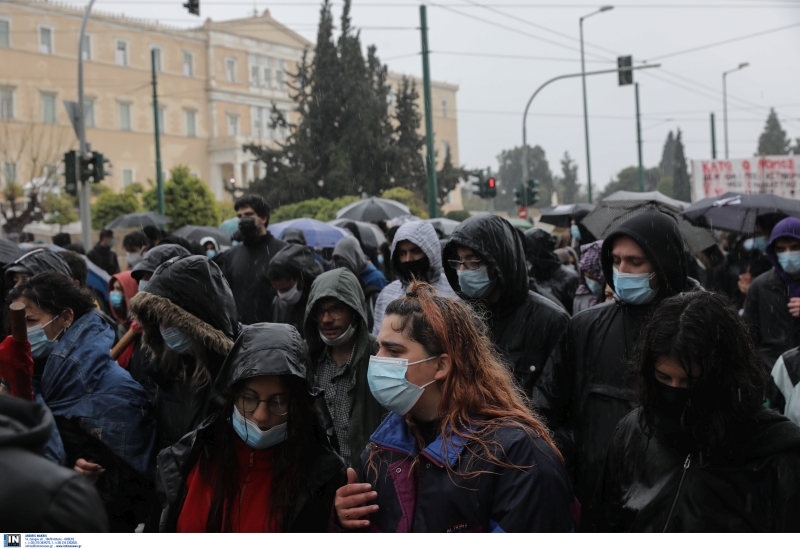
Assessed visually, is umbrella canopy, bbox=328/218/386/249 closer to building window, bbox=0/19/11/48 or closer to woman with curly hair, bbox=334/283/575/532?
building window, bbox=0/19/11/48

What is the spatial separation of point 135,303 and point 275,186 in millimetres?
33835

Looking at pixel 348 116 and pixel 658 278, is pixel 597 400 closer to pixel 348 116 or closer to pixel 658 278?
pixel 658 278

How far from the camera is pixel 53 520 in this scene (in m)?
1.31

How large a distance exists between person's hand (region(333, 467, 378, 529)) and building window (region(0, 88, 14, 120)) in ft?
86.9

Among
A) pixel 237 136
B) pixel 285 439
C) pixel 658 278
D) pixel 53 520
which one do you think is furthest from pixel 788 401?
pixel 237 136

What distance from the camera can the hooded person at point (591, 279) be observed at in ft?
18.7

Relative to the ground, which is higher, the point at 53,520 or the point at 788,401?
the point at 53,520

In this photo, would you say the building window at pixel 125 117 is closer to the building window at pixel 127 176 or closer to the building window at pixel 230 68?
the building window at pixel 127 176

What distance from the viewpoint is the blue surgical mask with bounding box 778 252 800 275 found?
5168 mm

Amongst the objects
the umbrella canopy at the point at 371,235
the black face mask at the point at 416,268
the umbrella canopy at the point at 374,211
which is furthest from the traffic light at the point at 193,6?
the umbrella canopy at the point at 374,211

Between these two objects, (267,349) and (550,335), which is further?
(550,335)

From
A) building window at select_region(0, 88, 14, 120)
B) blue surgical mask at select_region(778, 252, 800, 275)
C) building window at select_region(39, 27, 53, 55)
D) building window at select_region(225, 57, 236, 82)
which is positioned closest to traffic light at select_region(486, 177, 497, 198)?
building window at select_region(225, 57, 236, 82)

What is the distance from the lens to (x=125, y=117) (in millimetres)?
31891

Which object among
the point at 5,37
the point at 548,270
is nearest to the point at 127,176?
the point at 5,37
